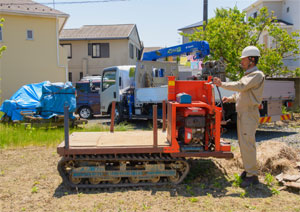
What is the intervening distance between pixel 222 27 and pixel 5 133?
926 cm

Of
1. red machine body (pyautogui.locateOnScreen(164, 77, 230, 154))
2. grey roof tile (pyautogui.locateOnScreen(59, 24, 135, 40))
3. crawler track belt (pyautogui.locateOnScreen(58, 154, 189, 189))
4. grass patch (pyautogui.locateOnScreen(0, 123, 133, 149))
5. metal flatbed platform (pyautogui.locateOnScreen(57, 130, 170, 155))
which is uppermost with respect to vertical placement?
grey roof tile (pyautogui.locateOnScreen(59, 24, 135, 40))

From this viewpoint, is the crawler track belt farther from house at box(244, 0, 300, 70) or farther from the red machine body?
house at box(244, 0, 300, 70)

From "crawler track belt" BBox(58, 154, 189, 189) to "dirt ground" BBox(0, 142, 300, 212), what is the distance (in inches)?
5.0

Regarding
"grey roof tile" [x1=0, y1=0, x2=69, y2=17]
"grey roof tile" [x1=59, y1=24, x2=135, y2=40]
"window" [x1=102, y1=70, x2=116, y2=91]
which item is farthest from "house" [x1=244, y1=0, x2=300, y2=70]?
"grey roof tile" [x1=0, y1=0, x2=69, y2=17]

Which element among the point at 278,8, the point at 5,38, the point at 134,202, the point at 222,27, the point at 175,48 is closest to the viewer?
the point at 134,202

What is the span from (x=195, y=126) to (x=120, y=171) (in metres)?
1.40

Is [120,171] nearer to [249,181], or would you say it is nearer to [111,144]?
[111,144]

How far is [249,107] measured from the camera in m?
4.81

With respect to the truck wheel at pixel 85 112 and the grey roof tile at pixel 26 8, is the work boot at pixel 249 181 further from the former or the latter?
the grey roof tile at pixel 26 8

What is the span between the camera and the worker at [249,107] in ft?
15.4

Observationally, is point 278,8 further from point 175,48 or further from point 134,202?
point 134,202

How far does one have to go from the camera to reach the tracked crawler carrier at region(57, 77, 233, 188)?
4.68 metres

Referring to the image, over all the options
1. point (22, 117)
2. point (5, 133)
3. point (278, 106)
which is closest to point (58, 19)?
point (22, 117)

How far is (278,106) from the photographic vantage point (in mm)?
9062
